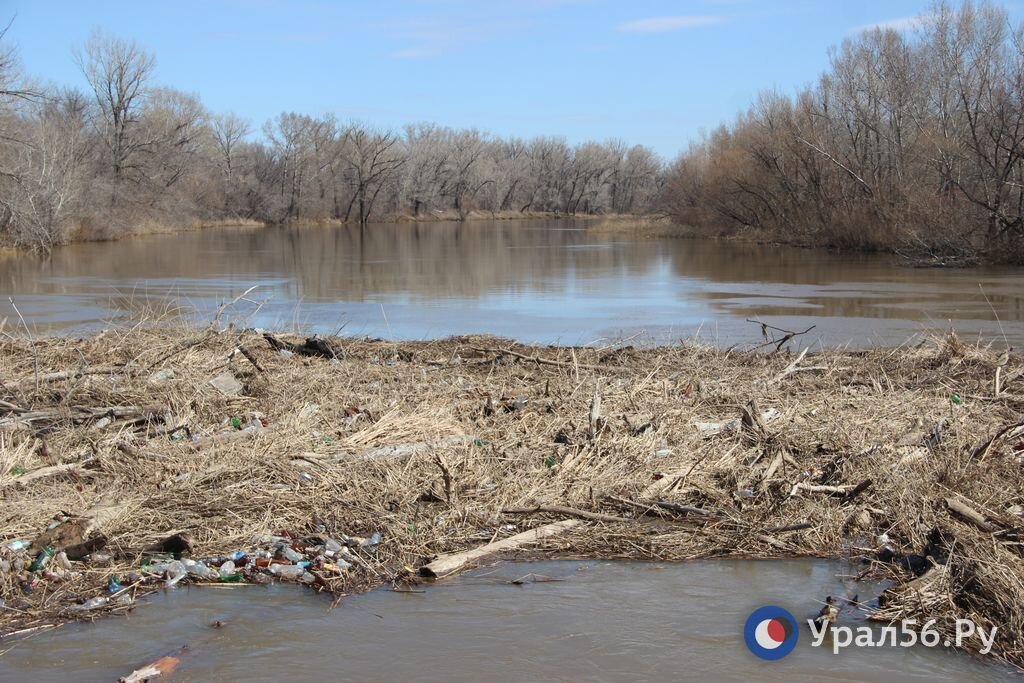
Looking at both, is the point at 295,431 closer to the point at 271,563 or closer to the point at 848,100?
the point at 271,563

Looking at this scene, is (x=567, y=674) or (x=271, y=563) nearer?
(x=567, y=674)

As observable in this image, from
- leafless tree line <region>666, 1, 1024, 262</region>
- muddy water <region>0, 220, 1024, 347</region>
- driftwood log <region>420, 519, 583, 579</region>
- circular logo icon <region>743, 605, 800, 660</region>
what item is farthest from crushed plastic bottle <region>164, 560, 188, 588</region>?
leafless tree line <region>666, 1, 1024, 262</region>

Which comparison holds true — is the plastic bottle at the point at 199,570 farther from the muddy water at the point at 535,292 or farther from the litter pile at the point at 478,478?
the muddy water at the point at 535,292

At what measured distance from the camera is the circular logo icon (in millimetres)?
4766

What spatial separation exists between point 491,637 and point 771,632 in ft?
4.82

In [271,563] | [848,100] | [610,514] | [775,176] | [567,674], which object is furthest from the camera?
[775,176]

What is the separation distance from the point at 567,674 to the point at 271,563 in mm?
2031

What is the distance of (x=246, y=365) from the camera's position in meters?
10.4

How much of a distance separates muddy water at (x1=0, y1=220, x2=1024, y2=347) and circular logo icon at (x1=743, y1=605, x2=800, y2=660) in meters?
8.41

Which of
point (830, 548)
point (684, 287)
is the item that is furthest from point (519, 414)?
point (684, 287)

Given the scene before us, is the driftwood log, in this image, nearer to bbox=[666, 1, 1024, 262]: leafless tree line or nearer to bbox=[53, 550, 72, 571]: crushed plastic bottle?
bbox=[53, 550, 72, 571]: crushed plastic bottle

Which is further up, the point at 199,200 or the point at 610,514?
the point at 199,200

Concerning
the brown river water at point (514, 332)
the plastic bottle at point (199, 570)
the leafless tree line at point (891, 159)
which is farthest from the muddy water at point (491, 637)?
the leafless tree line at point (891, 159)

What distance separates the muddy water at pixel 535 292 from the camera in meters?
16.5
